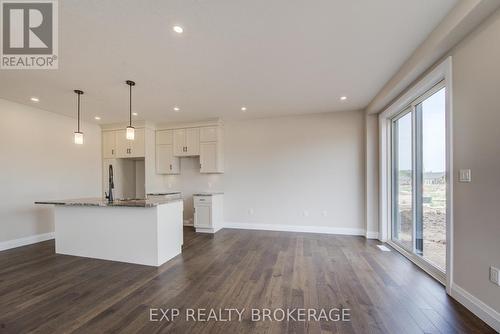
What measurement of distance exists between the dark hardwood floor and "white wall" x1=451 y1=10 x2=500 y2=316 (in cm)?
41

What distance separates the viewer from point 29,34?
2.08 m

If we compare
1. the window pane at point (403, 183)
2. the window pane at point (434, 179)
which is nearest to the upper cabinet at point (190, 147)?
the window pane at point (403, 183)

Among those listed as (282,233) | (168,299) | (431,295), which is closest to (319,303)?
(431,295)

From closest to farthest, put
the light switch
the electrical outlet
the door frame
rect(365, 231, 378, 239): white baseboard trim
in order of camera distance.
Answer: the electrical outlet < the light switch < the door frame < rect(365, 231, 378, 239): white baseboard trim

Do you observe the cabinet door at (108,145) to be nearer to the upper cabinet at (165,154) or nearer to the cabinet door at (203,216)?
the upper cabinet at (165,154)

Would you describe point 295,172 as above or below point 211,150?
below

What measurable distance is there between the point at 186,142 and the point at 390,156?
4514 mm

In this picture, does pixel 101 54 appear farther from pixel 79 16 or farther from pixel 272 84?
pixel 272 84

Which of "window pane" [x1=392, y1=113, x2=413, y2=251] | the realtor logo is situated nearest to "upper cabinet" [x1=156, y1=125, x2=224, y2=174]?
the realtor logo

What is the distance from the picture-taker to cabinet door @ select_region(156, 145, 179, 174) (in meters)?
5.43

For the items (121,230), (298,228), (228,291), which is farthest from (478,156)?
(121,230)

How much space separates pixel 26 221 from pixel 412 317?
242 inches

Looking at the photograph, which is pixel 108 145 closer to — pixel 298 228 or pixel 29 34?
pixel 29 34

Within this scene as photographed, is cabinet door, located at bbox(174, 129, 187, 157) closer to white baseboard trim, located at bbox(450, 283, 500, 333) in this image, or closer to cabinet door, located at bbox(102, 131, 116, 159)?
cabinet door, located at bbox(102, 131, 116, 159)
